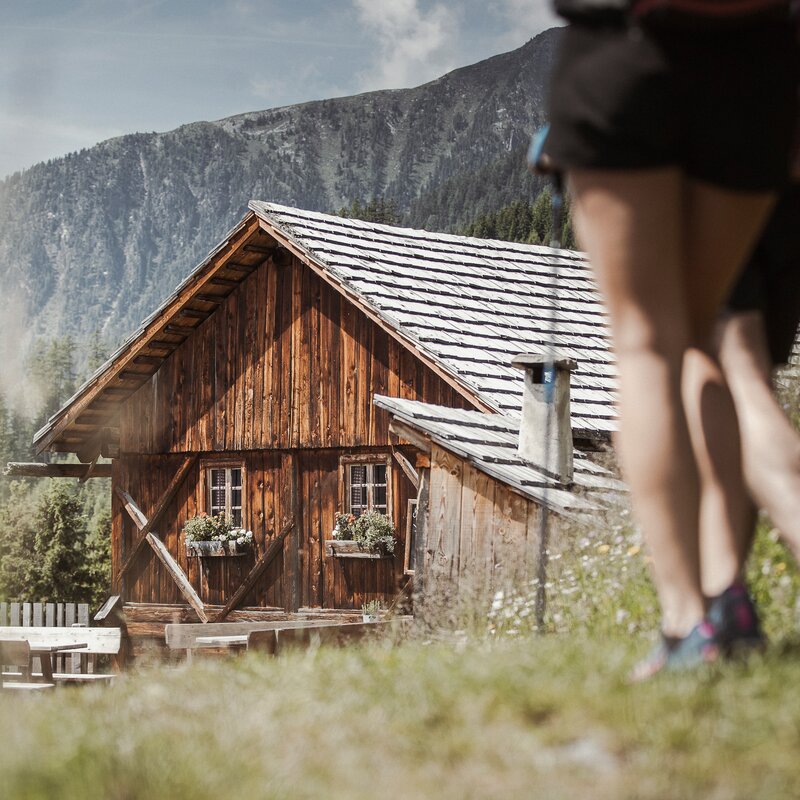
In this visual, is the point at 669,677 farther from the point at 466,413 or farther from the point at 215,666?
the point at 466,413

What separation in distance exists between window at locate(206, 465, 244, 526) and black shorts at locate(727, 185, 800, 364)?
13.4 m

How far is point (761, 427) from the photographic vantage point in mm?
3043

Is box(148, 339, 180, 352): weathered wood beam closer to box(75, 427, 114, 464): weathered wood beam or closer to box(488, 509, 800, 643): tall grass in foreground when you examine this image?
box(75, 427, 114, 464): weathered wood beam

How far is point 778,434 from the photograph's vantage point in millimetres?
3023

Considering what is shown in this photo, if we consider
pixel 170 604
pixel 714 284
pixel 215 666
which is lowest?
pixel 170 604

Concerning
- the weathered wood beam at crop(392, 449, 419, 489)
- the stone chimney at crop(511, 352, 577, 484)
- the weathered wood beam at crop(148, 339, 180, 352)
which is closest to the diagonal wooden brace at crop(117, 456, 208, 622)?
the weathered wood beam at crop(148, 339, 180, 352)

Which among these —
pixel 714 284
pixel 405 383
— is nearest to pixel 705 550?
pixel 714 284

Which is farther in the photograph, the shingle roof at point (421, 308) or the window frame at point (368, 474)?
the window frame at point (368, 474)

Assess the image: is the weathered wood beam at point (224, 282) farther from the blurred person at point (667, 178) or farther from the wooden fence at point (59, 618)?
the blurred person at point (667, 178)

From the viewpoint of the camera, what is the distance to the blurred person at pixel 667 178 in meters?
2.63

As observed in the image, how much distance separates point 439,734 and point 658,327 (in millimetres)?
981

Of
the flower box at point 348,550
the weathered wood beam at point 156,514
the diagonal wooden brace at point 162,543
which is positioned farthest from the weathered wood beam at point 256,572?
the weathered wood beam at point 156,514

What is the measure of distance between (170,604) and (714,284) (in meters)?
14.9

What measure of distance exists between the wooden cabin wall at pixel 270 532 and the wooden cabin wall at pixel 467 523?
361cm
